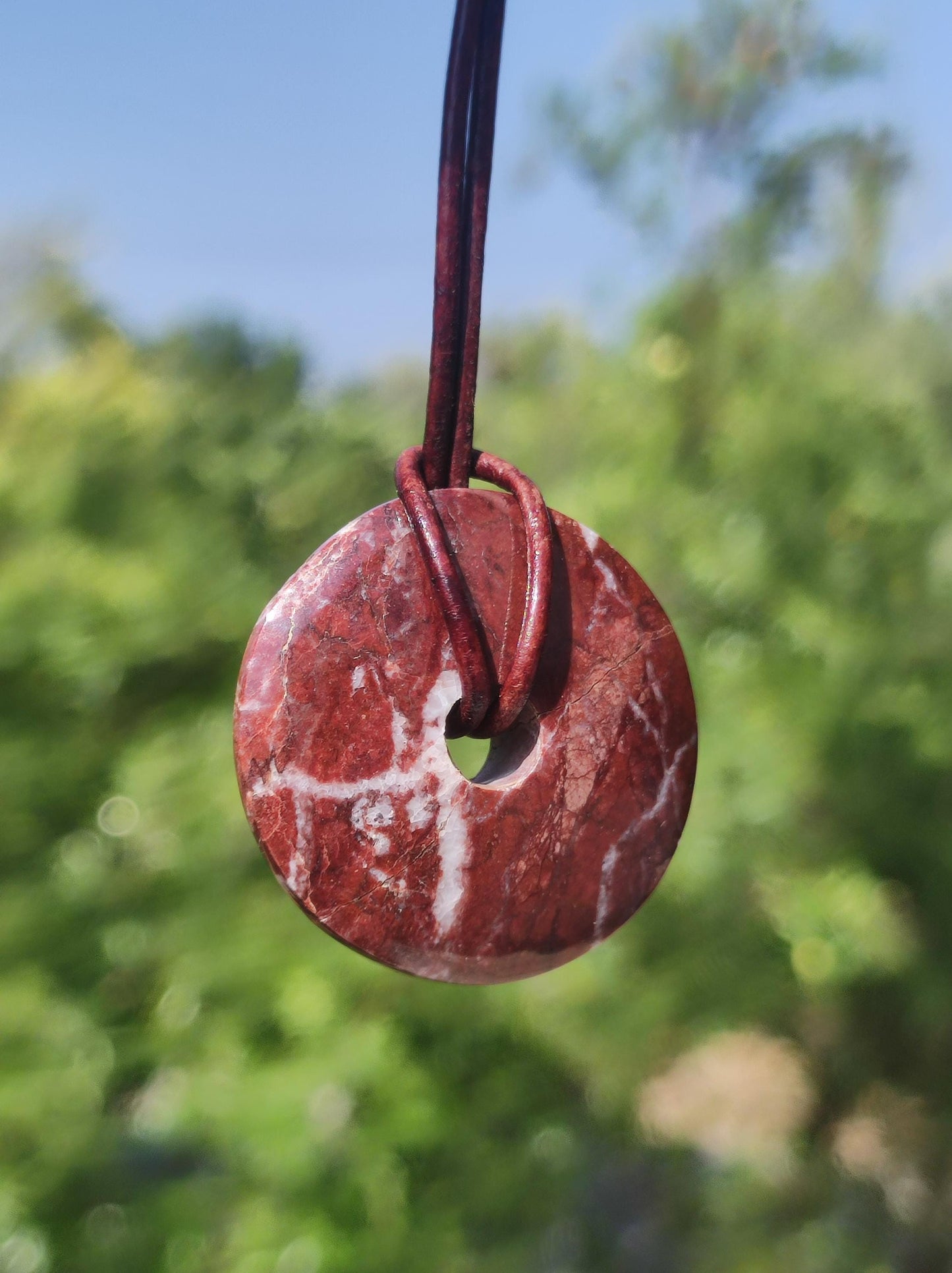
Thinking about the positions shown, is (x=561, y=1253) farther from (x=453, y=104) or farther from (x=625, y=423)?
(x=453, y=104)

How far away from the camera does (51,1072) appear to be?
1665 mm

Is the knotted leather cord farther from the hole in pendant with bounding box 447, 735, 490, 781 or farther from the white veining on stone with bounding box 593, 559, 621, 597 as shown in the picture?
the hole in pendant with bounding box 447, 735, 490, 781

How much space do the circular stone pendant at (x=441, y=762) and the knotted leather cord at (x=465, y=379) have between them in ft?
0.06

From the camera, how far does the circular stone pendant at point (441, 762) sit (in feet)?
2.24

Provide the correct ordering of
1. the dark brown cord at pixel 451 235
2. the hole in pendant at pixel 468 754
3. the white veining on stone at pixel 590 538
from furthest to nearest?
1. the hole in pendant at pixel 468 754
2. the white veining on stone at pixel 590 538
3. the dark brown cord at pixel 451 235

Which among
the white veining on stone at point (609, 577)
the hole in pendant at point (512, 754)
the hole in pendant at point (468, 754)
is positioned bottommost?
the hole in pendant at point (468, 754)

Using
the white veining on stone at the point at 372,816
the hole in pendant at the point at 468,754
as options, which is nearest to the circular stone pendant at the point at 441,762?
the white veining on stone at the point at 372,816

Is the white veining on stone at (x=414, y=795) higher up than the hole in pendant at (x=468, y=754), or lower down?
higher up

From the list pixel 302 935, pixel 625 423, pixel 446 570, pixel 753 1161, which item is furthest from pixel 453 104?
pixel 753 1161

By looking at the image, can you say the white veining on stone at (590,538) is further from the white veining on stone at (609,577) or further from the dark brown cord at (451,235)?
the dark brown cord at (451,235)

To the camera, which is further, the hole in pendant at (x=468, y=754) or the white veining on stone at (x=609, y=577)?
the hole in pendant at (x=468, y=754)

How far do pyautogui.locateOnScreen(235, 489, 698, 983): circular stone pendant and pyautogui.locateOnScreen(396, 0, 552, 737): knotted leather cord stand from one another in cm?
2

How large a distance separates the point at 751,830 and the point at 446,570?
5.91 feet

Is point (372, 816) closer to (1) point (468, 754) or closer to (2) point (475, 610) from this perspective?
(2) point (475, 610)
